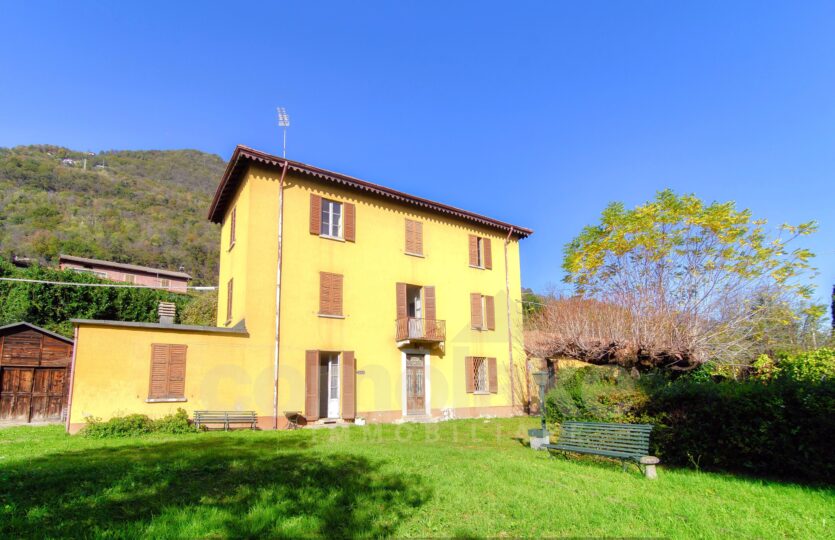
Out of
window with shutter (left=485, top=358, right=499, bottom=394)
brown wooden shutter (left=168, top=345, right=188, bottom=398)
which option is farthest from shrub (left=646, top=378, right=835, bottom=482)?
brown wooden shutter (left=168, top=345, right=188, bottom=398)

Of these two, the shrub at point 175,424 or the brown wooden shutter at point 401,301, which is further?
the brown wooden shutter at point 401,301

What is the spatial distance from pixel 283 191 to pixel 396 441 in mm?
8520

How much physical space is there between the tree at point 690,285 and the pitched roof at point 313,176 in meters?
5.36

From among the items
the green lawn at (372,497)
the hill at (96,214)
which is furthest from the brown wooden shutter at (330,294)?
the hill at (96,214)

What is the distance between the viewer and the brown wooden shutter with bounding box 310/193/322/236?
1523 centimetres

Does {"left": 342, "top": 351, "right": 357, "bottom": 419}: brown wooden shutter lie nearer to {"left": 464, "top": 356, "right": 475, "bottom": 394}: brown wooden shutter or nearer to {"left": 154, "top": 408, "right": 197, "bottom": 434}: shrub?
{"left": 154, "top": 408, "right": 197, "bottom": 434}: shrub

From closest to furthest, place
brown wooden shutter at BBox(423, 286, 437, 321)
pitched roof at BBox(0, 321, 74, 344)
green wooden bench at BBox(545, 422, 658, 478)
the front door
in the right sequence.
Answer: green wooden bench at BBox(545, 422, 658, 478) < pitched roof at BBox(0, 321, 74, 344) < the front door < brown wooden shutter at BBox(423, 286, 437, 321)

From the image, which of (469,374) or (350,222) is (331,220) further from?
(469,374)

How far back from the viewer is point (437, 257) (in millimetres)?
18297

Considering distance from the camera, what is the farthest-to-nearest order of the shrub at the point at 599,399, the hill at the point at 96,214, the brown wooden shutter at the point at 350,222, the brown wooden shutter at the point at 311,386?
the hill at the point at 96,214, the brown wooden shutter at the point at 350,222, the brown wooden shutter at the point at 311,386, the shrub at the point at 599,399

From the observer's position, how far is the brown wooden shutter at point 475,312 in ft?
61.6

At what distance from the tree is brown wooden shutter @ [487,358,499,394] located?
2.94m

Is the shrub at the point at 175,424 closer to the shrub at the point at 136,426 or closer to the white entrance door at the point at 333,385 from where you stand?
the shrub at the point at 136,426

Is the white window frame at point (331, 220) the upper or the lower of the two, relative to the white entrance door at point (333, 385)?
upper
